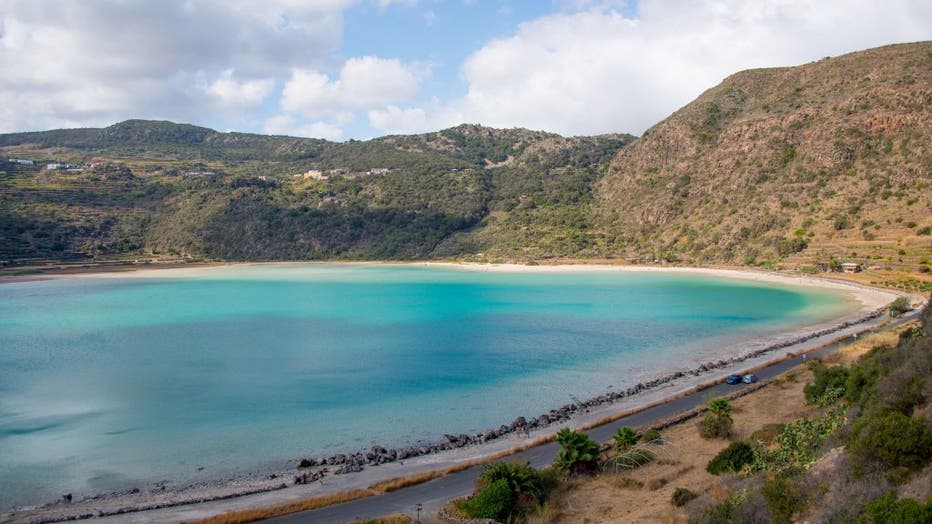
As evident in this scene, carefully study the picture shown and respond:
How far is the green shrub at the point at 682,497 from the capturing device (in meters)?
14.4

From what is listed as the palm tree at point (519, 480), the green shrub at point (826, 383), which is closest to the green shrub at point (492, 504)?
the palm tree at point (519, 480)

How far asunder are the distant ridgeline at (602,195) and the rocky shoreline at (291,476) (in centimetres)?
5207

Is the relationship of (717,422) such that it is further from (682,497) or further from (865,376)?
(682,497)

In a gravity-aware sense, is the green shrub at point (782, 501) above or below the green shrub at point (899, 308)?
above

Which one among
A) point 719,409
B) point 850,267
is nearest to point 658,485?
point 719,409

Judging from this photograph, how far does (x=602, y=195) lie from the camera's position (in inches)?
4860

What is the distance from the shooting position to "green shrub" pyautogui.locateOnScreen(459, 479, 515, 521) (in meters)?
14.8

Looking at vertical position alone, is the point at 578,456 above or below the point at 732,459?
below

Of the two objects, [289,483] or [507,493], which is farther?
[289,483]

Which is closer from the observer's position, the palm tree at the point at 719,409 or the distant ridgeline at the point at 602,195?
the palm tree at the point at 719,409

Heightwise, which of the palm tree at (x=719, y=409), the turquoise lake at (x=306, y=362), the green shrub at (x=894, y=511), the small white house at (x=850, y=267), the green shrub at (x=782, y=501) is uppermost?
the green shrub at (x=894, y=511)

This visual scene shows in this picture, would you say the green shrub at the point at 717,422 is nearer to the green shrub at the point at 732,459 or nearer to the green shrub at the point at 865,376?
the green shrub at the point at 732,459

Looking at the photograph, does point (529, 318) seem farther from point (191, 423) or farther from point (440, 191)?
point (440, 191)

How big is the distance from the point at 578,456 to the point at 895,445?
314 inches
